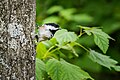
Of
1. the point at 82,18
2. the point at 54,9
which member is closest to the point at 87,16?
the point at 82,18

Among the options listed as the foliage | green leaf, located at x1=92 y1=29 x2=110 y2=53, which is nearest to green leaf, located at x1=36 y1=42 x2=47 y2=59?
the foliage

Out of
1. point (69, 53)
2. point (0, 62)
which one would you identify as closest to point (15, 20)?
point (0, 62)

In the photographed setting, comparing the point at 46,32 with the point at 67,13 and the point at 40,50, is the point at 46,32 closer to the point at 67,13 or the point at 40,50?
the point at 40,50

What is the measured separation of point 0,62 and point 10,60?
1.3 inches

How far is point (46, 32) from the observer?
5.90 feet

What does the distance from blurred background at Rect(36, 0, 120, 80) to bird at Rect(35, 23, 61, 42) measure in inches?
98.7

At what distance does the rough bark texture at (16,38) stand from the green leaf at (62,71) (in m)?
0.19

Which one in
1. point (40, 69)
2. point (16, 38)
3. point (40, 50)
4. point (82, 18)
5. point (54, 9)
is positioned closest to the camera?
point (16, 38)

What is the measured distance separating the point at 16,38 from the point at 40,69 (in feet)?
0.85

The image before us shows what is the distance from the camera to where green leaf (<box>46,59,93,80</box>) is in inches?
63.1

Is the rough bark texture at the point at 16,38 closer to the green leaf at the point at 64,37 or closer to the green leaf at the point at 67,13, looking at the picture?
the green leaf at the point at 64,37

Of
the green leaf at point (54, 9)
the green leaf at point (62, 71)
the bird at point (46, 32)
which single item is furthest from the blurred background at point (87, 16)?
the green leaf at point (62, 71)

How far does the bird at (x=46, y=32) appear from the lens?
179 centimetres

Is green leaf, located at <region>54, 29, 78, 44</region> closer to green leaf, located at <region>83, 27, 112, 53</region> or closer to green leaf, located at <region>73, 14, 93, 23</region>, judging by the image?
green leaf, located at <region>83, 27, 112, 53</region>
